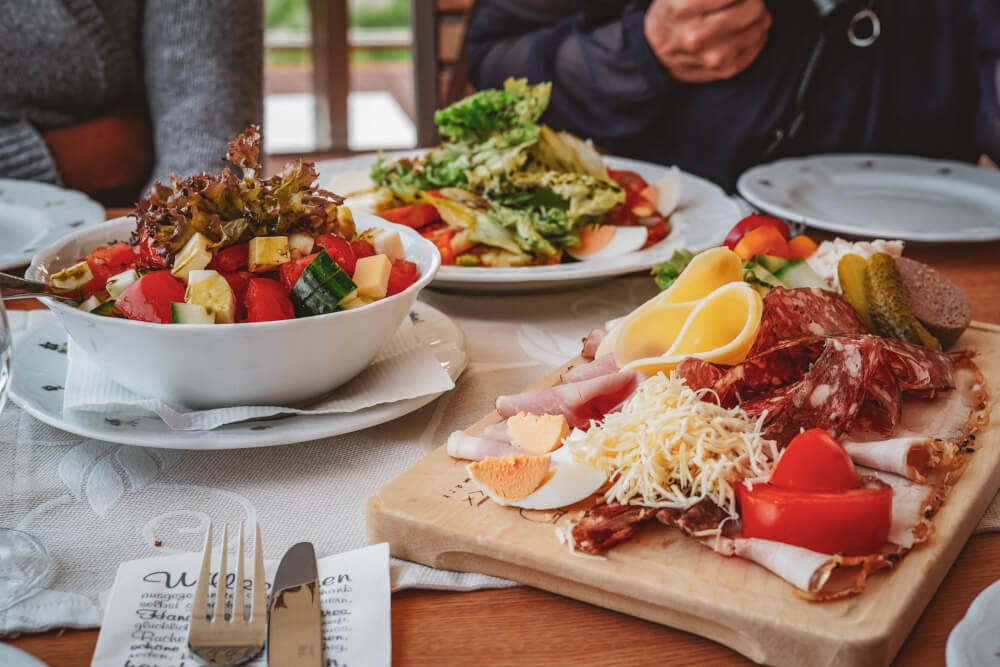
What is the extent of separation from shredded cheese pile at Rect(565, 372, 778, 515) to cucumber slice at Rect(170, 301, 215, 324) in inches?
16.7

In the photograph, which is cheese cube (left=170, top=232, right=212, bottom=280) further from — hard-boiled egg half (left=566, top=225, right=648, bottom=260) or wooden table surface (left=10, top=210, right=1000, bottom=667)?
hard-boiled egg half (left=566, top=225, right=648, bottom=260)

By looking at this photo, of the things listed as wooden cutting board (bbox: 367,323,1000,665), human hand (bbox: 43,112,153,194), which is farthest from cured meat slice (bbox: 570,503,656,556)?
human hand (bbox: 43,112,153,194)

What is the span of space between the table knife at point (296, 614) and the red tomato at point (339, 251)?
1.25 ft

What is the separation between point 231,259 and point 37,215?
0.93 metres

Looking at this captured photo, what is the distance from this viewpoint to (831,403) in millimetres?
1014

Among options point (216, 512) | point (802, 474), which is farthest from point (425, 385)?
point (802, 474)

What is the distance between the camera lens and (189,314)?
0.99 m

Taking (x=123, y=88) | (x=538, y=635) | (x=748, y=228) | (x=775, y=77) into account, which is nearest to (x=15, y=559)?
(x=538, y=635)

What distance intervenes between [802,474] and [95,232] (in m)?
0.95

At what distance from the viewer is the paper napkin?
1.02m

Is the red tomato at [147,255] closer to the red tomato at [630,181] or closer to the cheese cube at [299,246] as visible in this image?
the cheese cube at [299,246]

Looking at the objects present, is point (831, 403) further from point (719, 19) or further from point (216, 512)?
point (719, 19)

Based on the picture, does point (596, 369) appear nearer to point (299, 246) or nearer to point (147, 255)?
point (299, 246)

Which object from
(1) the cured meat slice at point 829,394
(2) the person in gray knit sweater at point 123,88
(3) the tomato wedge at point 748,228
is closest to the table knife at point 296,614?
(1) the cured meat slice at point 829,394
